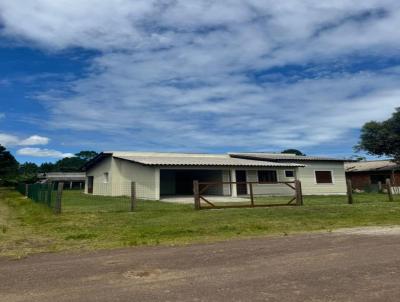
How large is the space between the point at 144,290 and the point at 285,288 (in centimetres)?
188

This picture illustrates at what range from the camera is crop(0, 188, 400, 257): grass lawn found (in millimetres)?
9430

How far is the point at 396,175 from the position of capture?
4128 centimetres

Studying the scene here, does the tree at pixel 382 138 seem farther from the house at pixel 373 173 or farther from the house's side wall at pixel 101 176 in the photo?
the house's side wall at pixel 101 176

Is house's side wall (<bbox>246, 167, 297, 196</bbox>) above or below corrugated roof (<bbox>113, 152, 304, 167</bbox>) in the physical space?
below

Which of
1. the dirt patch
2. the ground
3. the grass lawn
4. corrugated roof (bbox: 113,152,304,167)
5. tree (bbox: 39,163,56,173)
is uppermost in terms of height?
tree (bbox: 39,163,56,173)

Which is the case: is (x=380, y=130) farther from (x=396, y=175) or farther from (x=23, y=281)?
(x=23, y=281)

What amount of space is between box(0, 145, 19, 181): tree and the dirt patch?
56.1 meters

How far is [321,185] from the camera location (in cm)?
3378

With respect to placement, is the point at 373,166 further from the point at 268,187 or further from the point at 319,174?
the point at 268,187

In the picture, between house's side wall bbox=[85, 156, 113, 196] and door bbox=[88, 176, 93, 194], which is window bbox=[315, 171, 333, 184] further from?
door bbox=[88, 176, 93, 194]

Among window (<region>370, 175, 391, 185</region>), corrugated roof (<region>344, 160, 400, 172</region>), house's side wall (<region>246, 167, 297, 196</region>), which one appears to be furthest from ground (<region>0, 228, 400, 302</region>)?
window (<region>370, 175, 391, 185</region>)

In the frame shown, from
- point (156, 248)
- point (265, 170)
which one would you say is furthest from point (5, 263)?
point (265, 170)

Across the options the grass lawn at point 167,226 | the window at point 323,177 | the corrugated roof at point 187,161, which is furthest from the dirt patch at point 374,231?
the window at point 323,177

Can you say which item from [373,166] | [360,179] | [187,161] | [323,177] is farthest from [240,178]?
[373,166]
